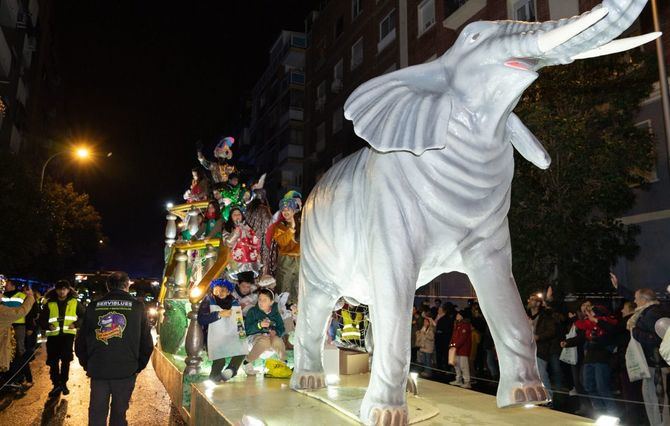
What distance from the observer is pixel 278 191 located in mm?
34688

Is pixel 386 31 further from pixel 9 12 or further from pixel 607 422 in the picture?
pixel 607 422

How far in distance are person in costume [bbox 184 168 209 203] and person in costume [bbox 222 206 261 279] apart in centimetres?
184

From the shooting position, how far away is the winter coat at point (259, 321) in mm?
5891

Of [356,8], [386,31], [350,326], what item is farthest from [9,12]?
[350,326]

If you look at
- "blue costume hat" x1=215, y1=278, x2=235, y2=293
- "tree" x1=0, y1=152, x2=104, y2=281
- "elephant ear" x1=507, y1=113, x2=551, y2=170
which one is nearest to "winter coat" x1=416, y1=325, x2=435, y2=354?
"blue costume hat" x1=215, y1=278, x2=235, y2=293

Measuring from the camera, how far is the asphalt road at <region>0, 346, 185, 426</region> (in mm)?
6117

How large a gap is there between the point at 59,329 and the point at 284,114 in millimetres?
26718

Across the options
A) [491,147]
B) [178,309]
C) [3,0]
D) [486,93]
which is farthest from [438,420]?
[3,0]

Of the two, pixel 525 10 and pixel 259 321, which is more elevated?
pixel 525 10

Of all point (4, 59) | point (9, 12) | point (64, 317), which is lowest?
point (64, 317)

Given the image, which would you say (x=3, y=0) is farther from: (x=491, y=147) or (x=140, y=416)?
(x=491, y=147)

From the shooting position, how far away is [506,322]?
297 centimetres

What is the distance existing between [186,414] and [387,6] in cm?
2038

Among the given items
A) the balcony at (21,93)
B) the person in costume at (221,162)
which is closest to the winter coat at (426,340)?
the person in costume at (221,162)
